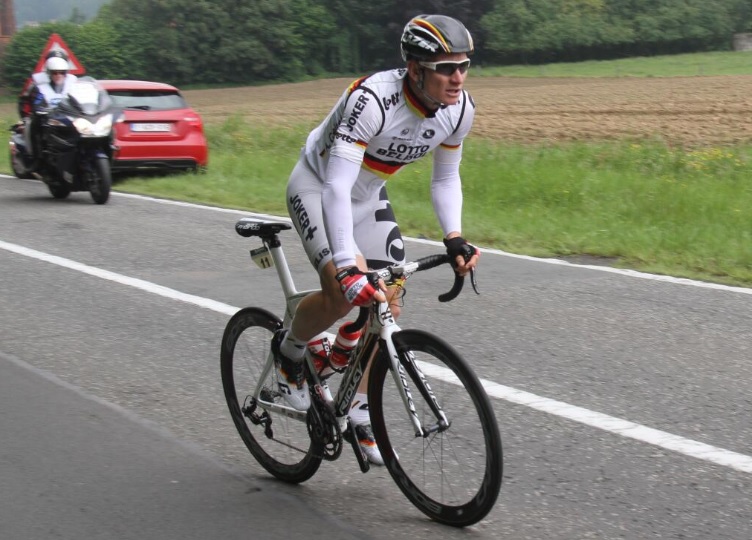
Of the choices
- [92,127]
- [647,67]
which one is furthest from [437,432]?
[647,67]

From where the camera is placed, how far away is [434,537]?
13.2ft

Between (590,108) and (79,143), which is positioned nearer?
(79,143)

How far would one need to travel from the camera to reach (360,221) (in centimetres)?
451

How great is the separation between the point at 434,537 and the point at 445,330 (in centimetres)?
335

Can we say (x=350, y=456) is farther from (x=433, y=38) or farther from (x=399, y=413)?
(x=433, y=38)

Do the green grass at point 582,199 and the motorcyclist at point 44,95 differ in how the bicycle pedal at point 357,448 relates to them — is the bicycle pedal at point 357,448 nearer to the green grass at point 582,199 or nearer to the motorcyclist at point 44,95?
the green grass at point 582,199

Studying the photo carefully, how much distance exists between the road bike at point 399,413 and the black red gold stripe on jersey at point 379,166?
1.43 feet

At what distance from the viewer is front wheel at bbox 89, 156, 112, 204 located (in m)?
14.0

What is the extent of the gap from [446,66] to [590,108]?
34558mm

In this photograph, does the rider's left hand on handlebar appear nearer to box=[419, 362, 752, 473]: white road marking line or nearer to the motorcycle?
box=[419, 362, 752, 473]: white road marking line

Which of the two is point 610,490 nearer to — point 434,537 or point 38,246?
point 434,537

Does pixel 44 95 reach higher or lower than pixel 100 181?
higher

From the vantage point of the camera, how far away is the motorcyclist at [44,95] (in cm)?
1515

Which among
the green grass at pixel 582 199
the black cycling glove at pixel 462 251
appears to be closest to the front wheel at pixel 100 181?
the green grass at pixel 582 199
